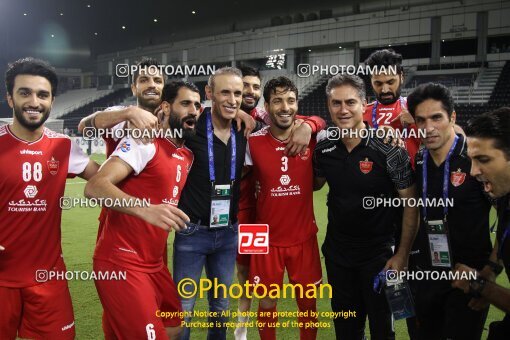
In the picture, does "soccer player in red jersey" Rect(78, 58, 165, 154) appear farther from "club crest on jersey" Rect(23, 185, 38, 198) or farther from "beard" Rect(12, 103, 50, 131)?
"club crest on jersey" Rect(23, 185, 38, 198)

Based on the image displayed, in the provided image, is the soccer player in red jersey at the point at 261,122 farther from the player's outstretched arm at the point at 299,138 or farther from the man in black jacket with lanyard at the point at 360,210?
the man in black jacket with lanyard at the point at 360,210

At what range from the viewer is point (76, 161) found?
9.73 feet

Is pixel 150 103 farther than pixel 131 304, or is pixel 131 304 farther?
pixel 150 103

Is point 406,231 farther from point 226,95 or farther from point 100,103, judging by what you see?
point 100,103

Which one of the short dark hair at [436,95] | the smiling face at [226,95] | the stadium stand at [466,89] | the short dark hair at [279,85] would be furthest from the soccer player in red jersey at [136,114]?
the stadium stand at [466,89]

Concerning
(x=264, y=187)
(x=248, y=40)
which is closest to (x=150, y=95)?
(x=264, y=187)

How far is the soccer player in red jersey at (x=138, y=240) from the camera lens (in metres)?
2.63

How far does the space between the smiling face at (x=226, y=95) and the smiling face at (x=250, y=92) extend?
100 centimetres

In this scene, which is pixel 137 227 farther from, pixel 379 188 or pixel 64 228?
pixel 64 228

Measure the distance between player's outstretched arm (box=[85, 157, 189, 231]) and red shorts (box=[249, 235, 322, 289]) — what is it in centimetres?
122

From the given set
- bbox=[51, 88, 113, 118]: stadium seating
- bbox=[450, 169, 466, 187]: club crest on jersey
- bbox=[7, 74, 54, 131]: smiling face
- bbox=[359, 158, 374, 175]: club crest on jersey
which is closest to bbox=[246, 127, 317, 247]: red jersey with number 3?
bbox=[359, 158, 374, 175]: club crest on jersey

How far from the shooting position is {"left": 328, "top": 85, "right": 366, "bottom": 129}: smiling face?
3.12m

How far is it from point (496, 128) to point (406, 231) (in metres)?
0.97

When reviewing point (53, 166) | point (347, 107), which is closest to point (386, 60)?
point (347, 107)
